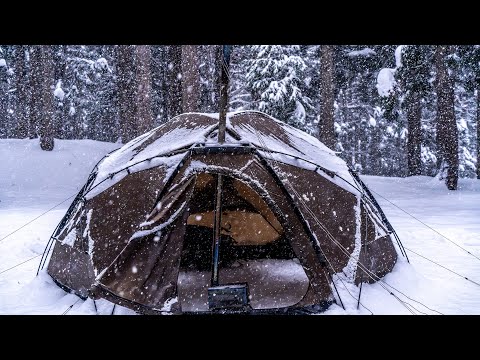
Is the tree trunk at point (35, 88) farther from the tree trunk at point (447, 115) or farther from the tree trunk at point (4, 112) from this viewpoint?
the tree trunk at point (4, 112)

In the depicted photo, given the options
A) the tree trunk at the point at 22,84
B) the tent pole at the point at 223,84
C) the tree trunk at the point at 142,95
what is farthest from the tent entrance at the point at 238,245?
the tree trunk at the point at 22,84

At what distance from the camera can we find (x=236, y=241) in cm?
599

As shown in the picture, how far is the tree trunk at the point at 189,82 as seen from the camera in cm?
1095

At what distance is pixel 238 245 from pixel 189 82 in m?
6.32

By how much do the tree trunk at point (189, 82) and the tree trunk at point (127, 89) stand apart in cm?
207

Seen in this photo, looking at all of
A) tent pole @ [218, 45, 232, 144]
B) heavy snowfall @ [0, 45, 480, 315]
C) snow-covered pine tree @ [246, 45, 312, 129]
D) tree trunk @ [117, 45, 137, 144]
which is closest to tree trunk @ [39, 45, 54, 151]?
heavy snowfall @ [0, 45, 480, 315]

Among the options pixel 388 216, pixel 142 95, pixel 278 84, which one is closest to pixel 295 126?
pixel 278 84

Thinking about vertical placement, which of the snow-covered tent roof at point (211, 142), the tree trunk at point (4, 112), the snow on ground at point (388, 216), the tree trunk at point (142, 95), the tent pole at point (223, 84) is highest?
the tree trunk at point (4, 112)

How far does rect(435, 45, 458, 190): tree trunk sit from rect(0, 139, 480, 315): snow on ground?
2.00ft

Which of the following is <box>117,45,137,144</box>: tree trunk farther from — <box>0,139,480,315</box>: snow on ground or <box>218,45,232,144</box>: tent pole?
<box>218,45,232,144</box>: tent pole

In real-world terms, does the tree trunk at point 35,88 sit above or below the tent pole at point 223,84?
above

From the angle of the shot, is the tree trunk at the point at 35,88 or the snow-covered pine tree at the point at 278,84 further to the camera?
the snow-covered pine tree at the point at 278,84

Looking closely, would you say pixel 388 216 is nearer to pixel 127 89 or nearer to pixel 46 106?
pixel 127 89
